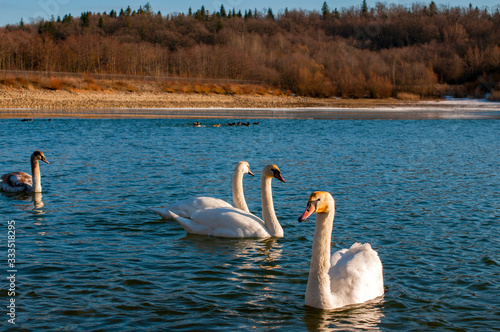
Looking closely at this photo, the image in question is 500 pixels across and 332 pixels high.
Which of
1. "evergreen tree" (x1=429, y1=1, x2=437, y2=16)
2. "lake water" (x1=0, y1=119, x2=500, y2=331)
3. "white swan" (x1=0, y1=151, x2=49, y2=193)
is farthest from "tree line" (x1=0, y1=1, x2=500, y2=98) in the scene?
"white swan" (x1=0, y1=151, x2=49, y2=193)

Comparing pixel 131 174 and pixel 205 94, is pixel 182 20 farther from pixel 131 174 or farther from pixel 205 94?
pixel 131 174

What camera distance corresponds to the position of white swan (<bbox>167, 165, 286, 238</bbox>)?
8.30m

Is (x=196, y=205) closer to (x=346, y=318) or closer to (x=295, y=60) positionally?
(x=346, y=318)

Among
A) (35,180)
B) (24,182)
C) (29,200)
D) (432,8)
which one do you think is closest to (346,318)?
(29,200)

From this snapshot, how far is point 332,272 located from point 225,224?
2.71 metres

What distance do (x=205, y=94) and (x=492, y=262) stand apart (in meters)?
49.5

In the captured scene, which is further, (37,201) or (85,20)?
(85,20)

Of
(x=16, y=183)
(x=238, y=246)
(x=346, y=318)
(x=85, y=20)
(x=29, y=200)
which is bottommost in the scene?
(x=346, y=318)

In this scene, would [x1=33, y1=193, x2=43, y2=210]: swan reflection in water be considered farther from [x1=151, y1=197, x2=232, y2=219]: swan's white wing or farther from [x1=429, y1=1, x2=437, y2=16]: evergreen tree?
[x1=429, y1=1, x2=437, y2=16]: evergreen tree

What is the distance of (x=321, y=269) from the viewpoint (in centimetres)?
557

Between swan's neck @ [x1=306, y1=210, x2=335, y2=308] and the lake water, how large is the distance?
0.16 m

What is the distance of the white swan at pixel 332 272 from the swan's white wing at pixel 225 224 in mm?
2164

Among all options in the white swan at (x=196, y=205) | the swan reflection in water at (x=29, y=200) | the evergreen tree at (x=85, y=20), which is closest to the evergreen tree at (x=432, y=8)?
the evergreen tree at (x=85, y=20)

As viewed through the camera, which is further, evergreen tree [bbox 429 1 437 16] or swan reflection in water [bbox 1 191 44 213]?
evergreen tree [bbox 429 1 437 16]
